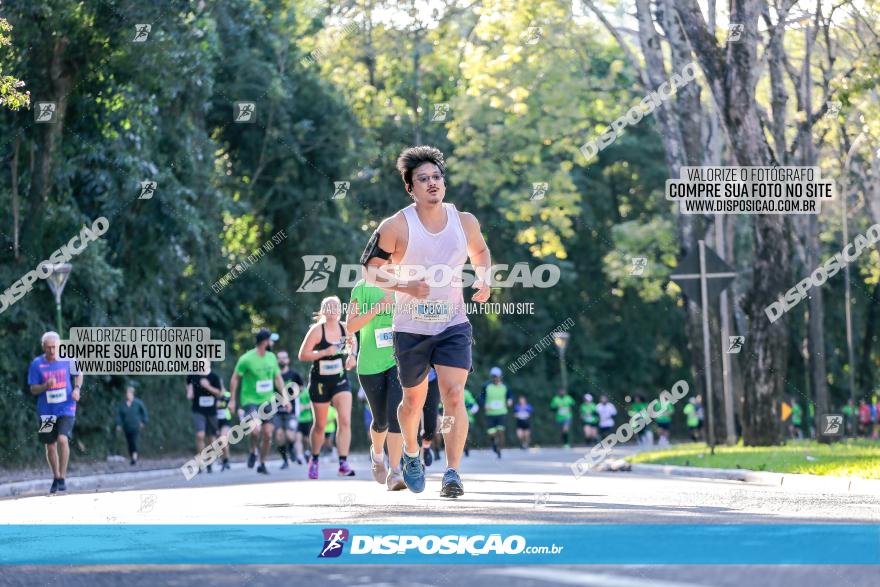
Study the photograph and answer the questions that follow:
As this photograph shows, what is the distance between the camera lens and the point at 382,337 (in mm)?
14273

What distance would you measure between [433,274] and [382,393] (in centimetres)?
380

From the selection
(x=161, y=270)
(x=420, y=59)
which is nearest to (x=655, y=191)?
(x=420, y=59)

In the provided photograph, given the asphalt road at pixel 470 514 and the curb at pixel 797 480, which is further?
the curb at pixel 797 480

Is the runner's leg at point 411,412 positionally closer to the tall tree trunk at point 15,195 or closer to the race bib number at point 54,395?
the race bib number at point 54,395

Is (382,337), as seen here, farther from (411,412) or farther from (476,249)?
(476,249)

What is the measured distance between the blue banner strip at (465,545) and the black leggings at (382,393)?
5109mm

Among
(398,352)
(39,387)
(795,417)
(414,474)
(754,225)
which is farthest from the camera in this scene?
(795,417)

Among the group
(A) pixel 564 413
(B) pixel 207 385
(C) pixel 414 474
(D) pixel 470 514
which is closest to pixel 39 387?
(B) pixel 207 385

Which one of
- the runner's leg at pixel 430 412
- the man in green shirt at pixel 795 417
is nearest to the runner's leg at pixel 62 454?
the runner's leg at pixel 430 412

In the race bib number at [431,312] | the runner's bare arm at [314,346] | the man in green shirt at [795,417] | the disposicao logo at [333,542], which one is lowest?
the man in green shirt at [795,417]

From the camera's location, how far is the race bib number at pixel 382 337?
14258mm

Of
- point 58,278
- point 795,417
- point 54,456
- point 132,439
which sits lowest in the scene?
point 795,417

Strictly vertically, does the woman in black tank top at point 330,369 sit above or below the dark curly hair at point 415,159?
below

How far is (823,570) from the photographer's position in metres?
6.70
